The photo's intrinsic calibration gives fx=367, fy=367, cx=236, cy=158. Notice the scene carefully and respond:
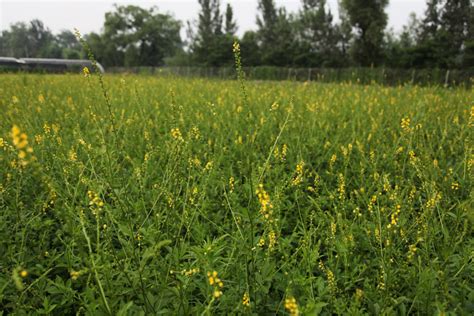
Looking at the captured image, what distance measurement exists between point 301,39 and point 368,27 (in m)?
17.3

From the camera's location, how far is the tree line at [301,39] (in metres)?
26.3

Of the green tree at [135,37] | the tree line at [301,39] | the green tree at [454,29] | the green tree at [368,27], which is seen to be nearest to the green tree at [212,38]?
the tree line at [301,39]

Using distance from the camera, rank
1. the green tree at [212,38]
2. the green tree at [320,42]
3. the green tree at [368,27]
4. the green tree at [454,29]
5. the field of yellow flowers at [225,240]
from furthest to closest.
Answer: the green tree at [212,38] < the green tree at [320,42] < the green tree at [368,27] < the green tree at [454,29] < the field of yellow flowers at [225,240]

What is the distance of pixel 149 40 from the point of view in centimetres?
5303

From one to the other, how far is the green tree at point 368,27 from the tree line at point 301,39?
0.07m

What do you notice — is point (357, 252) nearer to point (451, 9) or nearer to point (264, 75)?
point (264, 75)

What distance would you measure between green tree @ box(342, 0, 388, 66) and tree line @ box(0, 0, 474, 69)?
68 millimetres

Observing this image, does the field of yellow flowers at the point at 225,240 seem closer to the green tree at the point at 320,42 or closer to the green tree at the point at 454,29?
the green tree at the point at 454,29

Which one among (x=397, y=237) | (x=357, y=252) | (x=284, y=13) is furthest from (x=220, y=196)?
(x=284, y=13)

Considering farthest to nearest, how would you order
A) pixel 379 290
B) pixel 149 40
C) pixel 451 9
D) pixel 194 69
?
pixel 149 40
pixel 194 69
pixel 451 9
pixel 379 290

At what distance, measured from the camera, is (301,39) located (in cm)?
4338

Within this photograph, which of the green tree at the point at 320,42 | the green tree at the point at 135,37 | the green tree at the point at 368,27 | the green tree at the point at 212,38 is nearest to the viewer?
the green tree at the point at 368,27

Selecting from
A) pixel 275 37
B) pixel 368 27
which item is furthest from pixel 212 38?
pixel 368 27

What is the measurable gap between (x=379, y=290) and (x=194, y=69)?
38.3 meters
